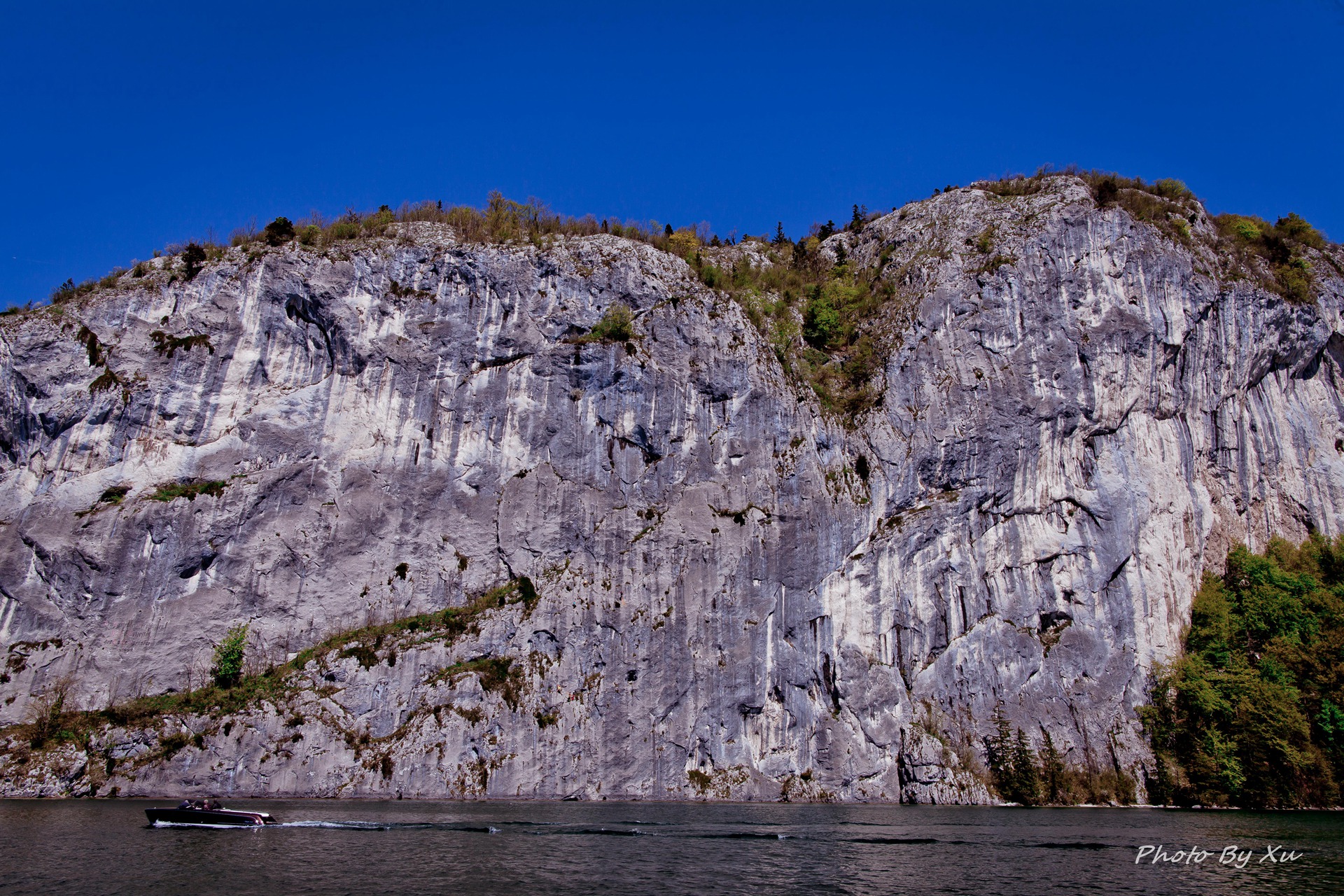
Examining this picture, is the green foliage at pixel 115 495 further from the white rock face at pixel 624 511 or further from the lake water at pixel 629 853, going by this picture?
the lake water at pixel 629 853

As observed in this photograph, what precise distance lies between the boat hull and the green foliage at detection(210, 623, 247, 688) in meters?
14.4

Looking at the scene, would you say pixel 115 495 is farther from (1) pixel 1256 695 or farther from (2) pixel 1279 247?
(2) pixel 1279 247

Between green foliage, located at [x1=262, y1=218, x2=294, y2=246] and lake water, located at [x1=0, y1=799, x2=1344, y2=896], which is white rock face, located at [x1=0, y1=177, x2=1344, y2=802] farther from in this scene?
lake water, located at [x1=0, y1=799, x2=1344, y2=896]

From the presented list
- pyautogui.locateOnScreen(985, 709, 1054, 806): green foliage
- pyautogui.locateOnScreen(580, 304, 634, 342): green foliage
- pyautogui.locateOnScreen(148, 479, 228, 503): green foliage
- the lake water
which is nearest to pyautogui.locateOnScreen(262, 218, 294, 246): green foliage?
pyautogui.locateOnScreen(148, 479, 228, 503): green foliage

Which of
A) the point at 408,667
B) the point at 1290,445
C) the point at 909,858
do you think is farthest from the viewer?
the point at 1290,445

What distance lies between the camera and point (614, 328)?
58188mm

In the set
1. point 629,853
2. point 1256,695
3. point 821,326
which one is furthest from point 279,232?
point 1256,695

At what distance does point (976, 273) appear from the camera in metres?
62.7

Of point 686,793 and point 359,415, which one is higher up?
Result: point 359,415

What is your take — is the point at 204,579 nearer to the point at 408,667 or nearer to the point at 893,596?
the point at 408,667

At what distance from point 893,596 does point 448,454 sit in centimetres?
2809

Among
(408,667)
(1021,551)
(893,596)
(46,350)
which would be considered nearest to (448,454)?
(408,667)

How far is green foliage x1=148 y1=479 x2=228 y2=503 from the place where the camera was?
49562 millimetres

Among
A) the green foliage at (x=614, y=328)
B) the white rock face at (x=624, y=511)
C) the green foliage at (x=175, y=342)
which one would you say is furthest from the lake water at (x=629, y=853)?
the green foliage at (x=614, y=328)
